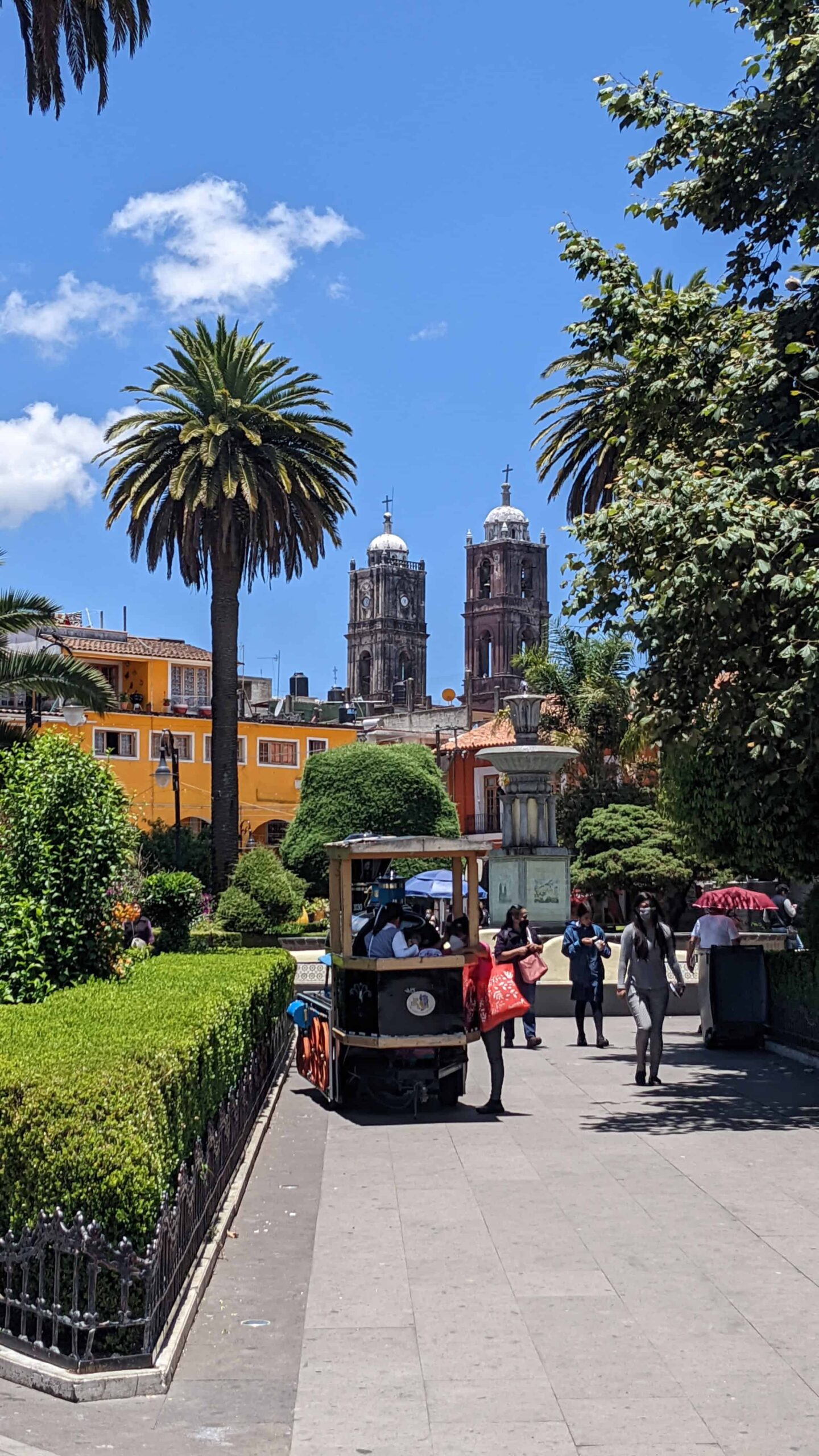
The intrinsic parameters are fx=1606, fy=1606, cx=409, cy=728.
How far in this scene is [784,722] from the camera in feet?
43.5

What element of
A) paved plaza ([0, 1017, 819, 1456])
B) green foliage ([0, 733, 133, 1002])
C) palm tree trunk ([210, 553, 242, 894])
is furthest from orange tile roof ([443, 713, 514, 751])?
paved plaza ([0, 1017, 819, 1456])

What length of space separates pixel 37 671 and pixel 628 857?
2185cm

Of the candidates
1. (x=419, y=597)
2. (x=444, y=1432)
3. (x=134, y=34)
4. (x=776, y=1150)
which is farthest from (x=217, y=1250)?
(x=419, y=597)

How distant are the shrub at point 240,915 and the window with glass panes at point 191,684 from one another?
3287cm

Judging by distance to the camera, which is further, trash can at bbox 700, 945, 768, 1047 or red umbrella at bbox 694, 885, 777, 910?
red umbrella at bbox 694, 885, 777, 910

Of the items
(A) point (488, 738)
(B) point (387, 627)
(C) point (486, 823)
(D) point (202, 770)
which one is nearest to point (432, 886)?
(D) point (202, 770)

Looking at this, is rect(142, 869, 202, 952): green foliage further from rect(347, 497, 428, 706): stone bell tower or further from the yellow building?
rect(347, 497, 428, 706): stone bell tower

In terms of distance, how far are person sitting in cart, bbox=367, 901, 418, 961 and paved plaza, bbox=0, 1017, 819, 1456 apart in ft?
4.84

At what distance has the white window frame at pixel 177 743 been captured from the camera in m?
67.8

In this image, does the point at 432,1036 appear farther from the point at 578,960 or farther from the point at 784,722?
the point at 578,960

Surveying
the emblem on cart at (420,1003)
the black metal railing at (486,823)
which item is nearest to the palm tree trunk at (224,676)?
the emblem on cart at (420,1003)

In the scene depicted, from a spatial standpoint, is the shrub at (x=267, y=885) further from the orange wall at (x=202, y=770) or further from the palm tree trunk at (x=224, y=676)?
the orange wall at (x=202, y=770)

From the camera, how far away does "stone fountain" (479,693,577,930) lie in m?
32.3

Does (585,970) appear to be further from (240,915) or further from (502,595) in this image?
(502,595)
